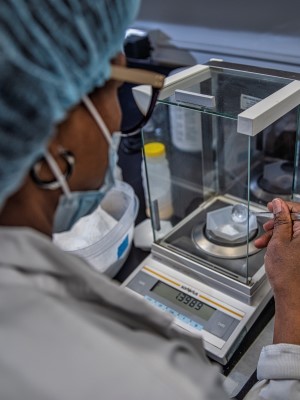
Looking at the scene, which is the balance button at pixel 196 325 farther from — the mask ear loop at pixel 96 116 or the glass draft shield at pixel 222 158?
the mask ear loop at pixel 96 116

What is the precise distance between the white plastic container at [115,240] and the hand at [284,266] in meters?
0.29

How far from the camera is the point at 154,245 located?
974 mm

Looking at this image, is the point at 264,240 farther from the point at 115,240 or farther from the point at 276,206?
the point at 115,240

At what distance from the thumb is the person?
0.34 metres

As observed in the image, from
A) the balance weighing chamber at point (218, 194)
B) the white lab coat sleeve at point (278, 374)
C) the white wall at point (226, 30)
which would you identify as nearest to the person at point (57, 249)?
the white lab coat sleeve at point (278, 374)

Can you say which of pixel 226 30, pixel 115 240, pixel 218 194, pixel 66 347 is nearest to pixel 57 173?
pixel 66 347

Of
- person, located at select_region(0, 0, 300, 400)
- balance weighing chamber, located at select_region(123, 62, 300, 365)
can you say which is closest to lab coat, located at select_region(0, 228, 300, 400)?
person, located at select_region(0, 0, 300, 400)

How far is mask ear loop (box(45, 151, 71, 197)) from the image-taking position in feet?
1.57

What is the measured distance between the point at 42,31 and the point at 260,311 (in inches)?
26.5

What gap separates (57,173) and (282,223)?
50 centimetres

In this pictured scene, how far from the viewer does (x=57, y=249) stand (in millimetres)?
479

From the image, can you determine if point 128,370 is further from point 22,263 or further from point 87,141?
point 87,141

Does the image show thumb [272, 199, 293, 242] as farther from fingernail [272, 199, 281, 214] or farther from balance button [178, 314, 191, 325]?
balance button [178, 314, 191, 325]

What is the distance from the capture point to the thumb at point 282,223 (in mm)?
816
